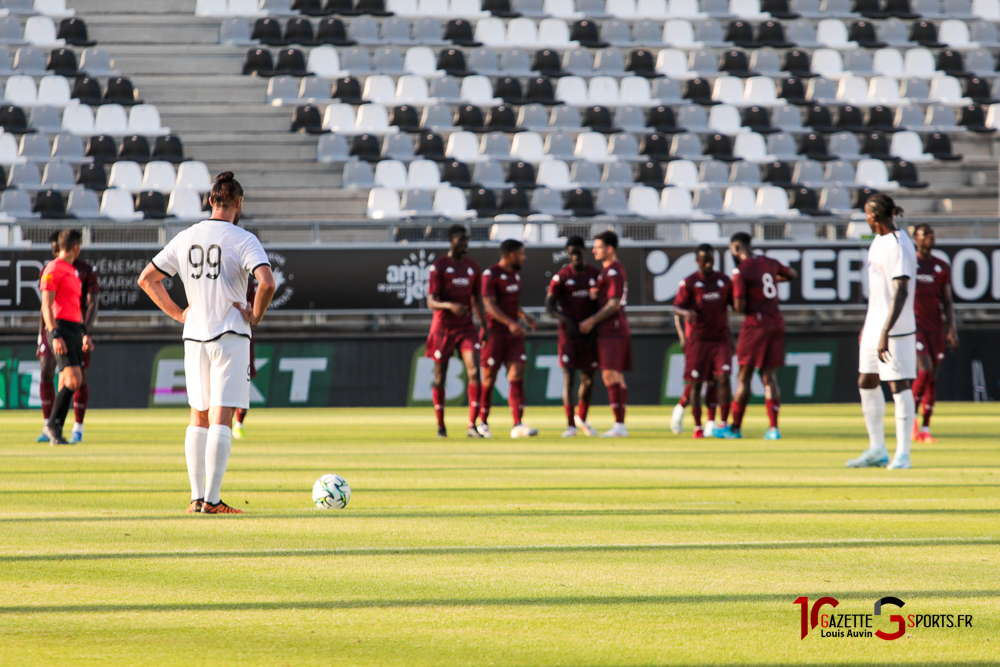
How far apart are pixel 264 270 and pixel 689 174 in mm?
19691

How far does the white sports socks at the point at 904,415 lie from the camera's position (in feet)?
33.6

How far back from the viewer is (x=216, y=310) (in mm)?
7234

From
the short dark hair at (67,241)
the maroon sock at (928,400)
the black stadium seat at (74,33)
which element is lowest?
the maroon sock at (928,400)

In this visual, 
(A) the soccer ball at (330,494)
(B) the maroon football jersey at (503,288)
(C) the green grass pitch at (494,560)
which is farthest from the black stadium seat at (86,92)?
(A) the soccer ball at (330,494)

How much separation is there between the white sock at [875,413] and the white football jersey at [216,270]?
5.64 m

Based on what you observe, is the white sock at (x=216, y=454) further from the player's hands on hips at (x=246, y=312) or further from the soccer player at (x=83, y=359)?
the soccer player at (x=83, y=359)

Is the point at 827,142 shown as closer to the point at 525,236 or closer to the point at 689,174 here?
the point at 689,174

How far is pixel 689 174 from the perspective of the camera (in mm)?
25875

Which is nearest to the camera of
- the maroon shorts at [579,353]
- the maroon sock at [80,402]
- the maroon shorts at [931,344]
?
the maroon sock at [80,402]

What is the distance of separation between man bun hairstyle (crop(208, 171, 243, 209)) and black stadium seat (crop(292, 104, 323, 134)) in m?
19.3

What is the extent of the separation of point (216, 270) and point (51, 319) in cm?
629

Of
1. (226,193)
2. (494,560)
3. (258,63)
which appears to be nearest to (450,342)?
(226,193)

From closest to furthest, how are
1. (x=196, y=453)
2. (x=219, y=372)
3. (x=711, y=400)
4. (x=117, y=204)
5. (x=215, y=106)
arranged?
(x=219, y=372), (x=196, y=453), (x=711, y=400), (x=117, y=204), (x=215, y=106)

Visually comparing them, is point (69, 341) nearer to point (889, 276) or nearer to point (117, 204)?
point (889, 276)
